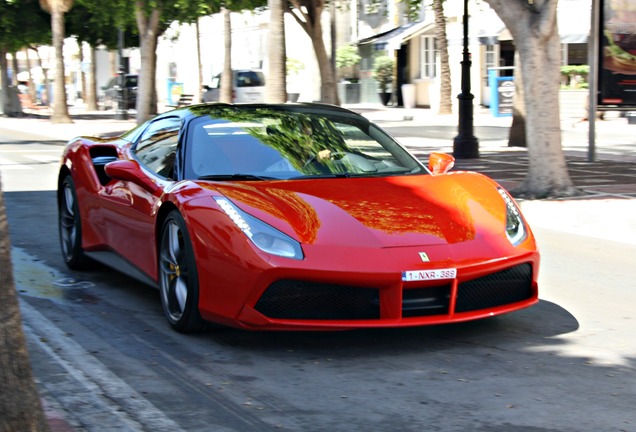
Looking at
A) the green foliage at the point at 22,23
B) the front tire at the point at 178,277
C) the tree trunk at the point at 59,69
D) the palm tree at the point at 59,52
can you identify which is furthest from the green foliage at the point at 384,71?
the front tire at the point at 178,277

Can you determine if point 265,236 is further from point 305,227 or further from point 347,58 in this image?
point 347,58

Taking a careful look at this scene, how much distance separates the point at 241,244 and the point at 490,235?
1.40 metres

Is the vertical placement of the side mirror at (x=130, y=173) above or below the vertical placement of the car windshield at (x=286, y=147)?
below

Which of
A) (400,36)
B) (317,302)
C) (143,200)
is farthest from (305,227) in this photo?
(400,36)

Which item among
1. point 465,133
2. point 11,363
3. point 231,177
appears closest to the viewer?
point 11,363

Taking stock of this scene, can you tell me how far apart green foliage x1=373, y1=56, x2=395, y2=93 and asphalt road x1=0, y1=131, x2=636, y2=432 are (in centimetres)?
4077

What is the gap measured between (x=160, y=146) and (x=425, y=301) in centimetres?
245

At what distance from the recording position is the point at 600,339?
5906 millimetres

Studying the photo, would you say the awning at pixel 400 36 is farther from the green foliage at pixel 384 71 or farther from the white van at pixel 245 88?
the white van at pixel 245 88

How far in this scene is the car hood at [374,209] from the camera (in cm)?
552

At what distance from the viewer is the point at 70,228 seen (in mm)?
8281

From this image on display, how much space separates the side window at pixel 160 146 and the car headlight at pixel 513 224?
6.92 feet

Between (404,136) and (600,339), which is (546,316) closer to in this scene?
(600,339)

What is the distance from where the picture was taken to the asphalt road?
4480mm
